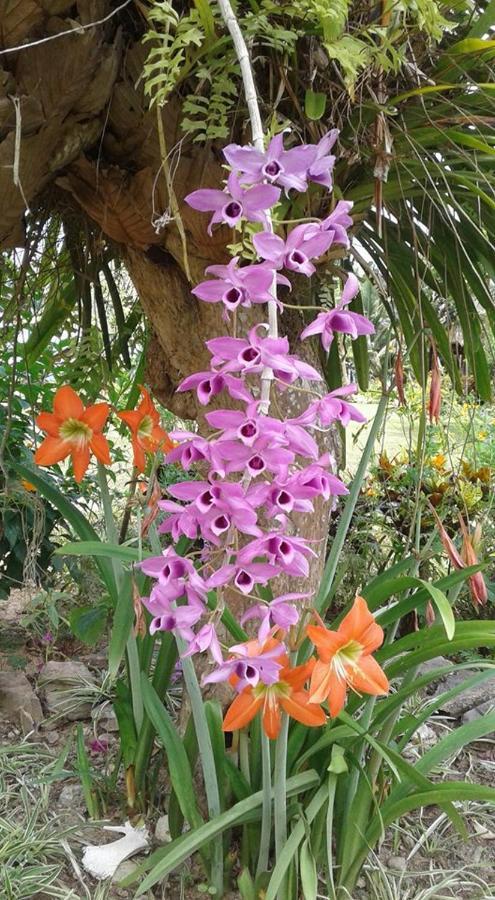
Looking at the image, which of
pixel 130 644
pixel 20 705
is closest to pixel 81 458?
pixel 130 644

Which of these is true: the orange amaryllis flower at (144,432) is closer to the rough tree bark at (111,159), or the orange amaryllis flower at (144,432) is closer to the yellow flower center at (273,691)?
the rough tree bark at (111,159)

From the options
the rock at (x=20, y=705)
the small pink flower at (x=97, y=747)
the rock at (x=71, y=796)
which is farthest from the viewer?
the rock at (x=20, y=705)

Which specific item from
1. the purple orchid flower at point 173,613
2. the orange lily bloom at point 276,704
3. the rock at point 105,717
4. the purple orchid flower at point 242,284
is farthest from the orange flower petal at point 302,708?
the rock at point 105,717

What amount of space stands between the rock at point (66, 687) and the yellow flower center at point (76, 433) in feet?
2.57

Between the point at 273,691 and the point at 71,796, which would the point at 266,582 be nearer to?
the point at 273,691

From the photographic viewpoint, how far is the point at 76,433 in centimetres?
108

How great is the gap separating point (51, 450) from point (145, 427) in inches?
5.8

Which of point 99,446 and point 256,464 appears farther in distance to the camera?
point 99,446

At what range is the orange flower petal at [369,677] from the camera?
82cm

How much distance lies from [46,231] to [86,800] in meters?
1.15

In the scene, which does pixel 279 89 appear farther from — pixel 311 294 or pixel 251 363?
pixel 251 363

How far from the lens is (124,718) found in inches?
48.7

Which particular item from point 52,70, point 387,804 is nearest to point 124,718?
point 387,804

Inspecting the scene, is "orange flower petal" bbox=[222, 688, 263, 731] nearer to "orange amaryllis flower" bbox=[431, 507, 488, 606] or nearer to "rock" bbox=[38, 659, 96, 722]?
"orange amaryllis flower" bbox=[431, 507, 488, 606]
